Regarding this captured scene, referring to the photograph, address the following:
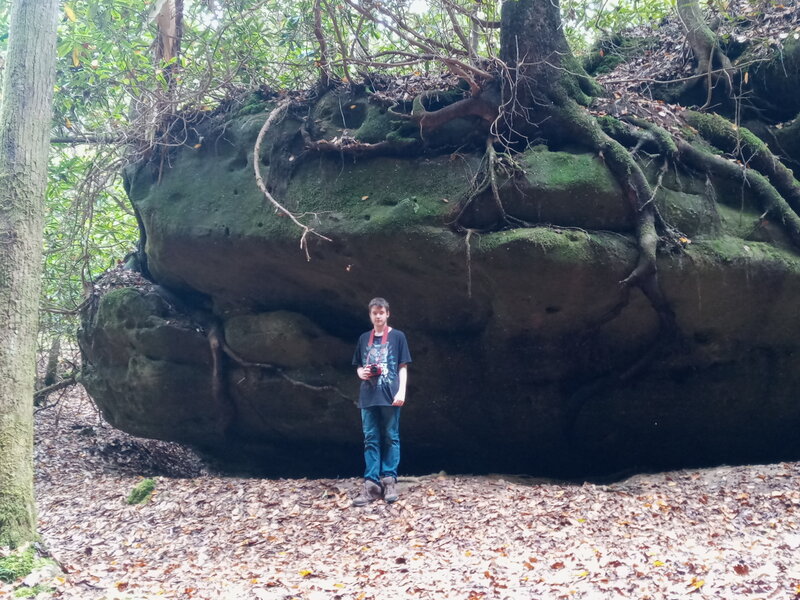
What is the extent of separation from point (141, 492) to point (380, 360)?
3.31 metres

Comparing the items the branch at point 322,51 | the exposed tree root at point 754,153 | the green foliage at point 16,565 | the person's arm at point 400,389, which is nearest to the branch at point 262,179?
the branch at point 322,51

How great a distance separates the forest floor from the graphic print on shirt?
1200mm

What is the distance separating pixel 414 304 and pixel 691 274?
10.1 feet

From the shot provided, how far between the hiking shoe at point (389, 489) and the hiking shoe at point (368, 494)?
0.23 feet

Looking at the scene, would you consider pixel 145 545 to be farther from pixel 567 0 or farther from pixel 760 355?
pixel 567 0

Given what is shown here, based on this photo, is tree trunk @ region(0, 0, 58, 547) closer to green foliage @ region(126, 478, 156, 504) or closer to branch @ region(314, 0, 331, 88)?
green foliage @ region(126, 478, 156, 504)

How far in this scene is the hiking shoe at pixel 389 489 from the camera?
6.20 m

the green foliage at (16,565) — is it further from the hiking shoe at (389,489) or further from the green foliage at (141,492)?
the hiking shoe at (389,489)

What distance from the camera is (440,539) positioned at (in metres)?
5.38

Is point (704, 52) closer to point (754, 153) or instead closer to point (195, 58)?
point (754, 153)

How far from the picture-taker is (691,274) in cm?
680

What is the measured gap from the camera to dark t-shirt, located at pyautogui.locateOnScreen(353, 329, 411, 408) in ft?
20.6

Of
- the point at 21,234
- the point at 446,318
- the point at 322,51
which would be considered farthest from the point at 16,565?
the point at 322,51

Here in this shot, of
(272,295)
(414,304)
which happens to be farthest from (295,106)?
(414,304)
